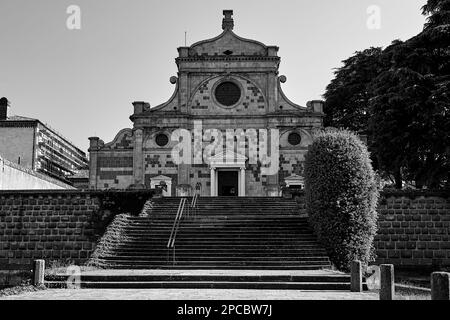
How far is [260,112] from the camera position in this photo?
1297 inches

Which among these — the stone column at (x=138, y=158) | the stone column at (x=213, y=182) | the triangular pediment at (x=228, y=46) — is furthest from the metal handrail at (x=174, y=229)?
the triangular pediment at (x=228, y=46)

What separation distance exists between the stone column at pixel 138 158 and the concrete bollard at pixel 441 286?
2475 cm

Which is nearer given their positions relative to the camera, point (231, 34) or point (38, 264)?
point (38, 264)

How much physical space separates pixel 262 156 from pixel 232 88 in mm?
4868

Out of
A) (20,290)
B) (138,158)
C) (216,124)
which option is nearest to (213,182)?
(216,124)

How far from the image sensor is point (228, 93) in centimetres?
3338

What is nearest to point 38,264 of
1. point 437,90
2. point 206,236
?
point 206,236

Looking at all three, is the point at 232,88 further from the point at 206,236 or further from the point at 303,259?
the point at 303,259

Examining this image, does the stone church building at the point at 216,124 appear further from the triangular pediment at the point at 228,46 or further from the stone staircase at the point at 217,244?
the stone staircase at the point at 217,244

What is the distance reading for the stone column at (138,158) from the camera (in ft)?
105

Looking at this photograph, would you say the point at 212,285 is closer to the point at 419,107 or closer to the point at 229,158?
the point at 419,107

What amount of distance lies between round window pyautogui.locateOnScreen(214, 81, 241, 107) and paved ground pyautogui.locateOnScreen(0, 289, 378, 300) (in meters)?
21.6

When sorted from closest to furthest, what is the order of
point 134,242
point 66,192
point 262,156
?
1. point 134,242
2. point 66,192
3. point 262,156
